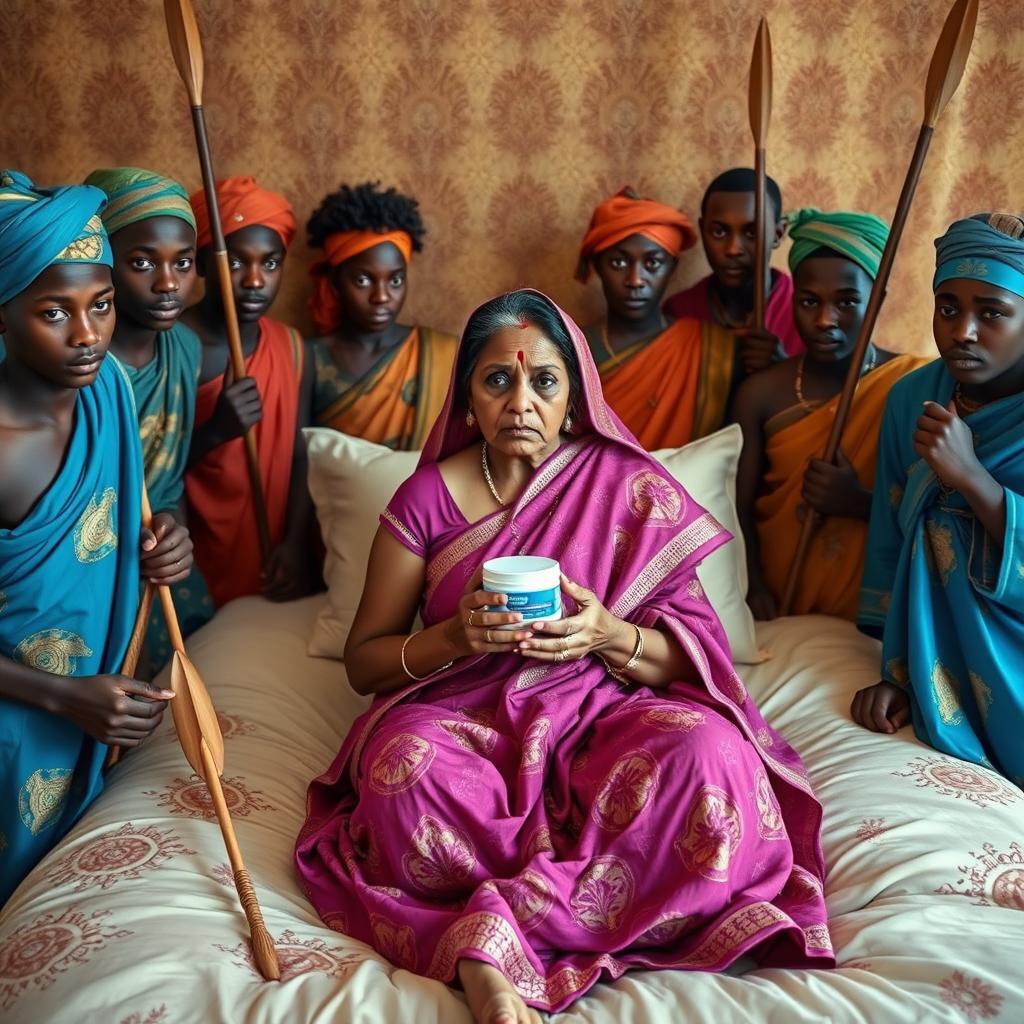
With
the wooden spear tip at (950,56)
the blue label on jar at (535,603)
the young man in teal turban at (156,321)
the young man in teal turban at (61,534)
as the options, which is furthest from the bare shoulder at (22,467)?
the wooden spear tip at (950,56)

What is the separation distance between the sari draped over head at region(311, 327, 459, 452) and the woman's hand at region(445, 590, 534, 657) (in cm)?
129

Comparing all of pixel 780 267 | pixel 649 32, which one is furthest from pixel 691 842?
pixel 649 32

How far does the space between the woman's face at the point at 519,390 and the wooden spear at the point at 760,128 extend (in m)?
1.10

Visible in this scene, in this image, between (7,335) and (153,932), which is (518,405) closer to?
(7,335)

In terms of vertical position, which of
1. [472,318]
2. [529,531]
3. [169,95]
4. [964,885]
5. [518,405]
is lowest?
[964,885]

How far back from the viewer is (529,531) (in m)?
2.20

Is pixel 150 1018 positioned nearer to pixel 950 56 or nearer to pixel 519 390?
pixel 519 390

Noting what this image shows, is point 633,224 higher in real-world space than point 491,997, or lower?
higher

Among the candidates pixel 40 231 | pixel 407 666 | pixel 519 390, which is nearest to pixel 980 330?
pixel 519 390

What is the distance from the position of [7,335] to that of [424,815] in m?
1.17

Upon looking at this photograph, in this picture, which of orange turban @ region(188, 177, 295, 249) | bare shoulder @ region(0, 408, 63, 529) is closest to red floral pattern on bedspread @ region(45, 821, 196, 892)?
bare shoulder @ region(0, 408, 63, 529)

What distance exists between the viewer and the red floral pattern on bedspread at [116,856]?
6.20ft

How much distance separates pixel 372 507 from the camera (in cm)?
279

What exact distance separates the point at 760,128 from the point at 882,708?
1579mm
